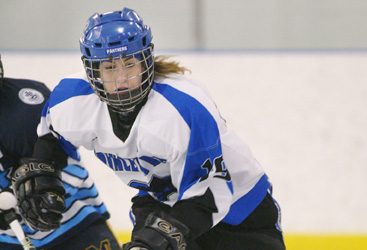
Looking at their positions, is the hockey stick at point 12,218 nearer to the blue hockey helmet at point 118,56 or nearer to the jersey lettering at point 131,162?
the jersey lettering at point 131,162

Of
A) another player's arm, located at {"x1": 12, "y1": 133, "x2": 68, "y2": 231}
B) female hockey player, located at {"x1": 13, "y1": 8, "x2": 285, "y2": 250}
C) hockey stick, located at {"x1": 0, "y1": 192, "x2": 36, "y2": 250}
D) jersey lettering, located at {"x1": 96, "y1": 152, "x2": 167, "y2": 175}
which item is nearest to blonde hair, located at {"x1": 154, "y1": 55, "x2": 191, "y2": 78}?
female hockey player, located at {"x1": 13, "y1": 8, "x2": 285, "y2": 250}

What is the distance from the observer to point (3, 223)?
2.00 metres

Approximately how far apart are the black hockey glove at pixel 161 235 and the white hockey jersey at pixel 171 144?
0.28 feet

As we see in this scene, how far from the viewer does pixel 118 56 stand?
1.64 metres

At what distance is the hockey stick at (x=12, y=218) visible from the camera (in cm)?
190

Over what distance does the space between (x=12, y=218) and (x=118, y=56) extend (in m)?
0.63

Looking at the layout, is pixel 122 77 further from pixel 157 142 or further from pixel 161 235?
pixel 161 235

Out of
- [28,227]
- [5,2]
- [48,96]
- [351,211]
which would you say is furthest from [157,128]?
[5,2]

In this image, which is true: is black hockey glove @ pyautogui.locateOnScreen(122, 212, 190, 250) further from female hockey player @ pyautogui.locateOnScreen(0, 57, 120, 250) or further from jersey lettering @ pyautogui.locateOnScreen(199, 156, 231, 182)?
female hockey player @ pyautogui.locateOnScreen(0, 57, 120, 250)

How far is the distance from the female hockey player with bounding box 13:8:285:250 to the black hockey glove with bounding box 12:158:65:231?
1cm

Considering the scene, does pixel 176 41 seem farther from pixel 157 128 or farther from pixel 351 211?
pixel 157 128

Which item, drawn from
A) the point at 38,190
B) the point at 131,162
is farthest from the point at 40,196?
the point at 131,162

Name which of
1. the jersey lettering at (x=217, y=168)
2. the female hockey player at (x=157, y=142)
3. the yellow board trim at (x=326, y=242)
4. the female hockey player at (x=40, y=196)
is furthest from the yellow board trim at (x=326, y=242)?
the jersey lettering at (x=217, y=168)

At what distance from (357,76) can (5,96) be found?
238 centimetres
